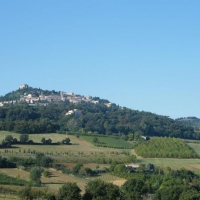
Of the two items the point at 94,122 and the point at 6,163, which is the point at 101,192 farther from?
the point at 94,122

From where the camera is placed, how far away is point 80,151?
85562mm

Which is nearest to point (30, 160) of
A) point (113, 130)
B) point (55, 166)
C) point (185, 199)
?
point (55, 166)

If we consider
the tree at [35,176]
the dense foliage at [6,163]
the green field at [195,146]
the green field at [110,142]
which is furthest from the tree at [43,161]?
the green field at [195,146]

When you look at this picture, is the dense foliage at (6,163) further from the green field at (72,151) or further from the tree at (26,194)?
the tree at (26,194)

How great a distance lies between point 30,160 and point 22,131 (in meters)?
30.0

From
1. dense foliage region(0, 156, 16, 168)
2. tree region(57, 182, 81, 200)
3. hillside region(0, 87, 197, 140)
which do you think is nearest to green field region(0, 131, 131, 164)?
dense foliage region(0, 156, 16, 168)

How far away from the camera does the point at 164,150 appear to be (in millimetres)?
91688

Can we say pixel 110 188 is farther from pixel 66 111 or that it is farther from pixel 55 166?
pixel 66 111

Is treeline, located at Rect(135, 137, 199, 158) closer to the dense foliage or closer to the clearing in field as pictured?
the clearing in field

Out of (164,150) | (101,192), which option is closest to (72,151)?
(164,150)

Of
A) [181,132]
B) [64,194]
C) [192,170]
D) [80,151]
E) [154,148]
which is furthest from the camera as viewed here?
[181,132]

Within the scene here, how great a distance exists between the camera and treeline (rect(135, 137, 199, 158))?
87.4 m

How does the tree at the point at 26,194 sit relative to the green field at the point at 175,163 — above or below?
below

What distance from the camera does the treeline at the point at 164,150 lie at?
8736 centimetres
